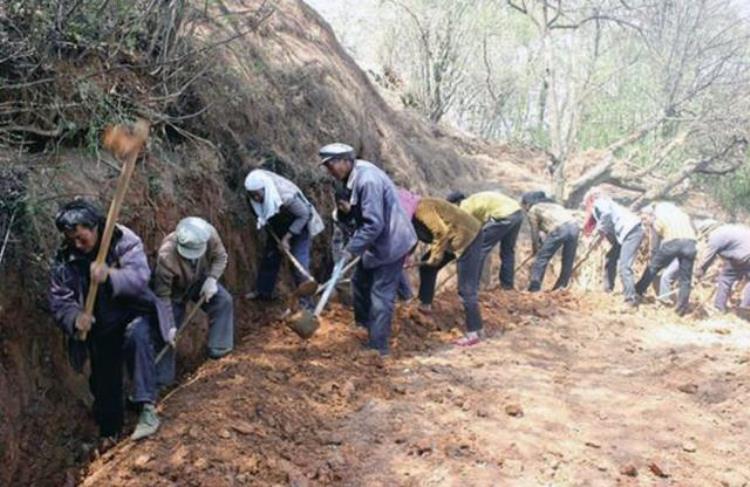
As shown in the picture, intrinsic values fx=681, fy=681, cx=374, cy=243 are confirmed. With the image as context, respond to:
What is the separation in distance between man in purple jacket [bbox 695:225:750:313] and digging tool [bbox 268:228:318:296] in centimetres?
552

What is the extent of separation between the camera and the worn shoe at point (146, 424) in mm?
3779

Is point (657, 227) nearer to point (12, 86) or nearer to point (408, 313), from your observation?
point (408, 313)

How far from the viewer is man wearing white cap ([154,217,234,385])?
436 centimetres

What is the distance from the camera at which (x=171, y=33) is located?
218 inches

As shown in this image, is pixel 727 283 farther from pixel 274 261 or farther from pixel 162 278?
pixel 162 278

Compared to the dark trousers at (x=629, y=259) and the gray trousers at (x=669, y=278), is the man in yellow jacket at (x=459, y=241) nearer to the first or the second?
the dark trousers at (x=629, y=259)

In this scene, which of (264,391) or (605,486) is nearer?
(605,486)

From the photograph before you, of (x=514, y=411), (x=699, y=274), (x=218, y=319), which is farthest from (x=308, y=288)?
(x=699, y=274)

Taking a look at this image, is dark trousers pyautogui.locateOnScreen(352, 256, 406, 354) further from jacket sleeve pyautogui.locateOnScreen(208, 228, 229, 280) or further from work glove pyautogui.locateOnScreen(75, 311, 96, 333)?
work glove pyautogui.locateOnScreen(75, 311, 96, 333)

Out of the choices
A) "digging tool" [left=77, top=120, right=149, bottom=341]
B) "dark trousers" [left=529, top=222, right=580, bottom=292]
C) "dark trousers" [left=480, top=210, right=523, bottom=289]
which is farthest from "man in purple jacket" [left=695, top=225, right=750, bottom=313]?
"digging tool" [left=77, top=120, right=149, bottom=341]

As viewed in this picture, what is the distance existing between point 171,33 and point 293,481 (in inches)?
148

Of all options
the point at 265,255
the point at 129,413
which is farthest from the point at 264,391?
the point at 265,255

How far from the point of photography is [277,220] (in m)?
5.92

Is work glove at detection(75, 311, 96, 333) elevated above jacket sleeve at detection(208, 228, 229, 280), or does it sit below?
below
